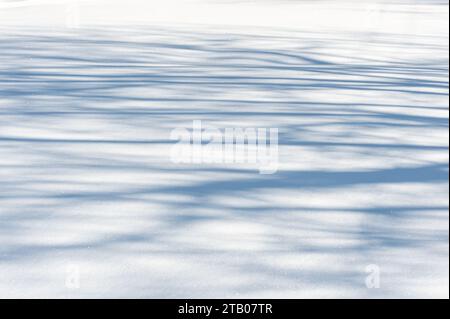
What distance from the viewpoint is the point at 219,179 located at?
414cm

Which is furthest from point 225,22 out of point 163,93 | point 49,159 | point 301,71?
point 49,159

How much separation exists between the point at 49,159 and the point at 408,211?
168cm

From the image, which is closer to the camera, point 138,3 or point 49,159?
point 49,159

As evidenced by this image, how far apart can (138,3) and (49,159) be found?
1289cm

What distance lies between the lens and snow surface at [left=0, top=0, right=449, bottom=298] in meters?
3.00

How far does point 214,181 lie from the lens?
162 inches

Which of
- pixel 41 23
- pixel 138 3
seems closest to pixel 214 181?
pixel 41 23

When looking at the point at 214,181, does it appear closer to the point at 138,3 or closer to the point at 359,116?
the point at 359,116

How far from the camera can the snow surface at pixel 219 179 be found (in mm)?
2996
